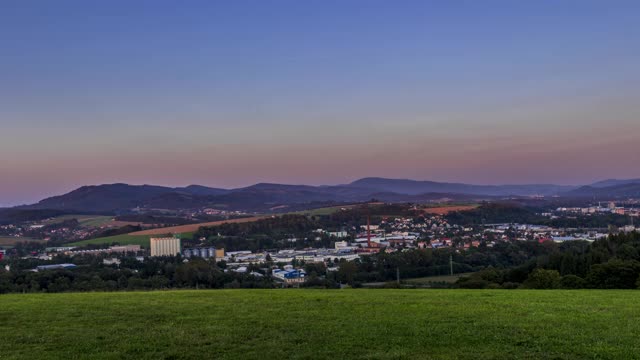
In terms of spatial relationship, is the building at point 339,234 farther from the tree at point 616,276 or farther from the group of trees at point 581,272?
the tree at point 616,276

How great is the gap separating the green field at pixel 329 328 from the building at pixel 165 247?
4915 cm

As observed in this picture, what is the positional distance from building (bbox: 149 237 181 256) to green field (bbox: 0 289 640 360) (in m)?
49.2

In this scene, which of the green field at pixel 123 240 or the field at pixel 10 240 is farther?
the field at pixel 10 240

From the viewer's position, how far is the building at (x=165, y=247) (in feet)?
222

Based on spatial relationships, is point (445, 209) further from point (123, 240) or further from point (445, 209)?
point (123, 240)

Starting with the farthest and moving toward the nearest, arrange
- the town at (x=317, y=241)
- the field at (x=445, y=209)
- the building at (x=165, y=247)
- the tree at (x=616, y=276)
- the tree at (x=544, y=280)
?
the field at (x=445, y=209), the building at (x=165, y=247), the town at (x=317, y=241), the tree at (x=544, y=280), the tree at (x=616, y=276)

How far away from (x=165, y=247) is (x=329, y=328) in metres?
60.8

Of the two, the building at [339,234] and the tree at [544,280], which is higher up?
the tree at [544,280]

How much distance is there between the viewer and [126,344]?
11.8 meters

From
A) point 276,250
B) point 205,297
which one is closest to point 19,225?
point 276,250

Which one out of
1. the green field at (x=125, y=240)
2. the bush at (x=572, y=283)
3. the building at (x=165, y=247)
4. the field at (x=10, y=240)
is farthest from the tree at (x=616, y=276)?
the field at (x=10, y=240)

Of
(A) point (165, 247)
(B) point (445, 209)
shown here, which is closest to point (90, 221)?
(A) point (165, 247)

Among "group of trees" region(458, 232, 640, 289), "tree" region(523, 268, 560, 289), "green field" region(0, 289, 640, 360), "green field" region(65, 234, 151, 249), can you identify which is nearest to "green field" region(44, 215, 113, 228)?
"green field" region(65, 234, 151, 249)

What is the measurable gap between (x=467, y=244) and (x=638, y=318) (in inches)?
2447
